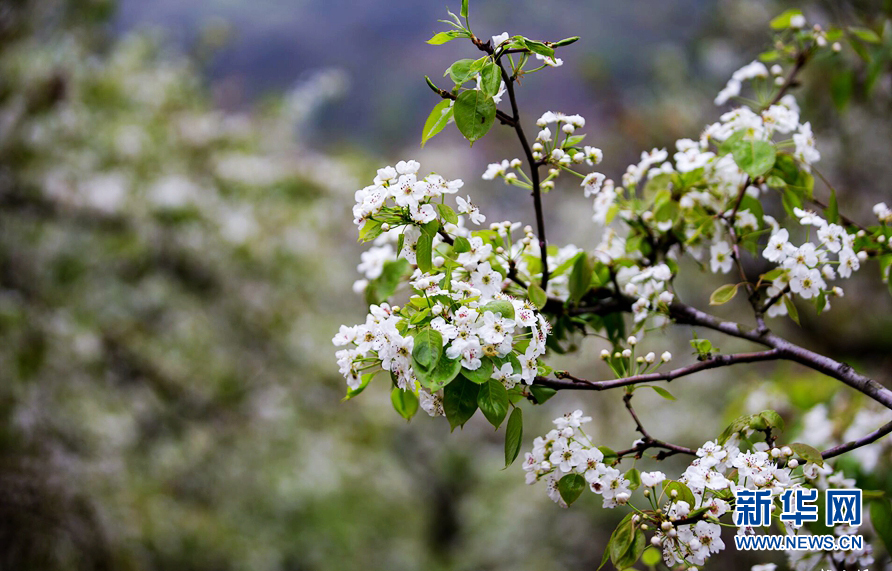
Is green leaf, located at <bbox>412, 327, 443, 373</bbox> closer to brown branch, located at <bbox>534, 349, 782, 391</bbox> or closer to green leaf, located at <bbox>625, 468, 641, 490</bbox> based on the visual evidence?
brown branch, located at <bbox>534, 349, 782, 391</bbox>

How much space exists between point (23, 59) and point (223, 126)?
99 cm

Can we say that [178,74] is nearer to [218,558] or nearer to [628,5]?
[218,558]

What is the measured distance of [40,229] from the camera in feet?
8.74

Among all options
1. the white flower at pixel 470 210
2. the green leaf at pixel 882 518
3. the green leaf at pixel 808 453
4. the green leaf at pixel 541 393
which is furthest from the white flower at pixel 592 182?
the green leaf at pixel 882 518

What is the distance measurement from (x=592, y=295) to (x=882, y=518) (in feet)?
1.48

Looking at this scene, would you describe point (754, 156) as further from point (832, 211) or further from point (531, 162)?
point (531, 162)

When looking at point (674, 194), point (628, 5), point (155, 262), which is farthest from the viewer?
point (628, 5)

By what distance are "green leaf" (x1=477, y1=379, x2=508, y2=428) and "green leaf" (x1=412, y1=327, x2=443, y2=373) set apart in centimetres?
6

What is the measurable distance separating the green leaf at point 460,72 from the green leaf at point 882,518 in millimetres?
731

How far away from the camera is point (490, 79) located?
2.06ft

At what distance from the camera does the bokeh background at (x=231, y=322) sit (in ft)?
7.63

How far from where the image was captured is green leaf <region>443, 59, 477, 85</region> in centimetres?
63

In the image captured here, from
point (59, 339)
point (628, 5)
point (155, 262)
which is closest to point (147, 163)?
point (155, 262)

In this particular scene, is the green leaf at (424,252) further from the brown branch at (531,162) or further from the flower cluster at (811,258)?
the flower cluster at (811,258)
